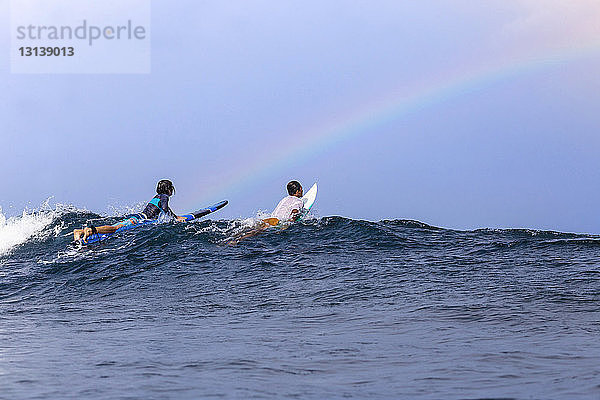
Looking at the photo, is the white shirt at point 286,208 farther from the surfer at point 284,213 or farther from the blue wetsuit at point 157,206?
the blue wetsuit at point 157,206

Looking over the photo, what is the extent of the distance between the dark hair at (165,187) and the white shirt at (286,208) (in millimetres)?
2846

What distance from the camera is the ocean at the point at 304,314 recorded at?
140 inches

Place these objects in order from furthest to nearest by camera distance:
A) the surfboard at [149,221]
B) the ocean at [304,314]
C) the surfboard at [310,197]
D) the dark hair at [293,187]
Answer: the surfboard at [310,197], the dark hair at [293,187], the surfboard at [149,221], the ocean at [304,314]

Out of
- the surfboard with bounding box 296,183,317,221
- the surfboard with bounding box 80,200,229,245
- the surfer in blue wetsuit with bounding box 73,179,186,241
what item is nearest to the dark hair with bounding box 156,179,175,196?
the surfer in blue wetsuit with bounding box 73,179,186,241

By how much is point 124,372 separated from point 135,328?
2.35 metres

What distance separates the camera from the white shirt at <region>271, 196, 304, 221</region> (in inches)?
537

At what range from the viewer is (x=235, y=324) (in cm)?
629

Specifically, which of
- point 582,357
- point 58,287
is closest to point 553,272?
point 582,357

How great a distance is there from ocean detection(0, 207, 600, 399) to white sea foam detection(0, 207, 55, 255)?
0.27 feet

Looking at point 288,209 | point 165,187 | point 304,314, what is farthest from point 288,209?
point 304,314

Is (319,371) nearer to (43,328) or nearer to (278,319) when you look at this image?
(278,319)

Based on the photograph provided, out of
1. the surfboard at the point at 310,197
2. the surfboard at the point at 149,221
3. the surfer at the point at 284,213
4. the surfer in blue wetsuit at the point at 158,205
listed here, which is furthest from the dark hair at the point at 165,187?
the surfboard at the point at 310,197

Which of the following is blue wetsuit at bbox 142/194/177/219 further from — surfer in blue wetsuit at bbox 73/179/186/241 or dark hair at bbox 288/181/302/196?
dark hair at bbox 288/181/302/196

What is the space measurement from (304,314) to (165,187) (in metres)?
8.59
